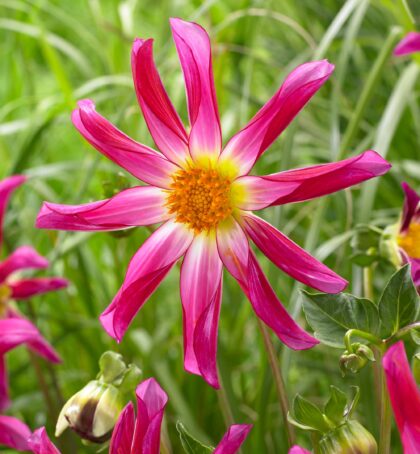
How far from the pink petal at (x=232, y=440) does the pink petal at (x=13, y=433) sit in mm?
174

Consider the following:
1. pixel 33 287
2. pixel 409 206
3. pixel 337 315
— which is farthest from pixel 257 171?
pixel 337 315

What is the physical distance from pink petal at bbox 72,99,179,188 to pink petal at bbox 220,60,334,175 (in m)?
0.04

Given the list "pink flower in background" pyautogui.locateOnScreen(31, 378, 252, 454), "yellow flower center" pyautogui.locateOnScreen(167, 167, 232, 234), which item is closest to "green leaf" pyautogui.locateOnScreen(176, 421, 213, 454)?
"pink flower in background" pyautogui.locateOnScreen(31, 378, 252, 454)

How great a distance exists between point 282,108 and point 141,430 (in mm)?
133

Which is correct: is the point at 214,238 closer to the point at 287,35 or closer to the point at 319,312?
the point at 319,312

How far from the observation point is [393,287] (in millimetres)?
297

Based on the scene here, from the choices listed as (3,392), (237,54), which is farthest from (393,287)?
(237,54)

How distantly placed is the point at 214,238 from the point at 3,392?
0.22 m

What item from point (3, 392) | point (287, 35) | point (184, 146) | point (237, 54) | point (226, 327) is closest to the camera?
point (184, 146)

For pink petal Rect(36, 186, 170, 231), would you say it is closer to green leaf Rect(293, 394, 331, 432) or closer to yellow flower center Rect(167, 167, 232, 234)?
yellow flower center Rect(167, 167, 232, 234)

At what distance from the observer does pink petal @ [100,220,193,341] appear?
35cm

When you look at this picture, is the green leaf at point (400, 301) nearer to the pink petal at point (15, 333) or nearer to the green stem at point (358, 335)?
the green stem at point (358, 335)

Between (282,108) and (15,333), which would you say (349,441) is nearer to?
(282,108)

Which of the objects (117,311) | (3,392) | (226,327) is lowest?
(226,327)
